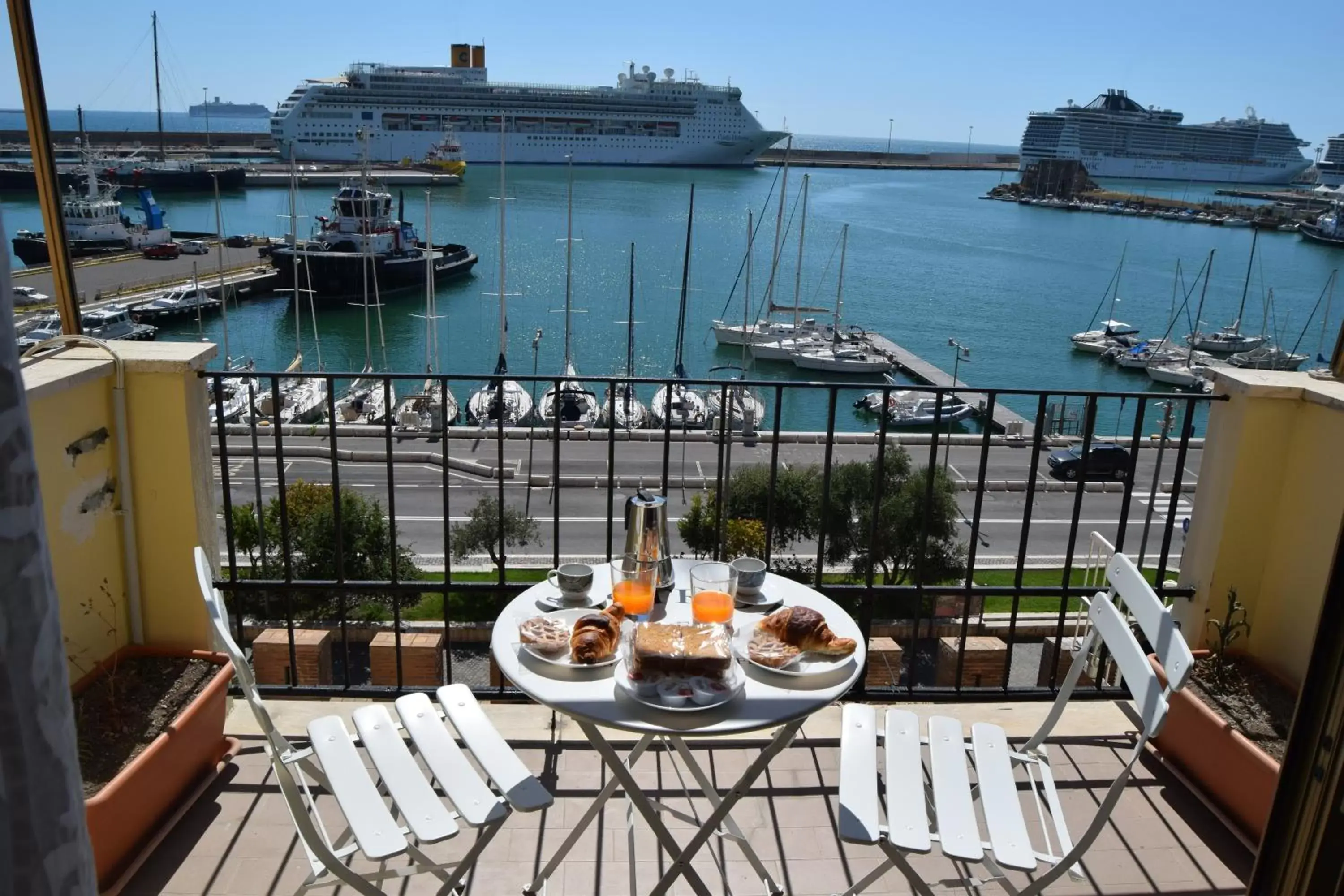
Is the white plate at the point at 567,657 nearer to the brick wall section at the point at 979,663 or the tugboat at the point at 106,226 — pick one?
the brick wall section at the point at 979,663

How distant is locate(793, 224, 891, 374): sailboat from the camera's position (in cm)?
2752

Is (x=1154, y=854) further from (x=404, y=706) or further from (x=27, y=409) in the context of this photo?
(x=27, y=409)

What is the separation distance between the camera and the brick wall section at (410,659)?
20.0ft

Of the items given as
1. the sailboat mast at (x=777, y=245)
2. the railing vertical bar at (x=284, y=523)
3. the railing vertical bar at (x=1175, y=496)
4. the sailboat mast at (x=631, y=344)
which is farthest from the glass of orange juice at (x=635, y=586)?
the sailboat mast at (x=777, y=245)

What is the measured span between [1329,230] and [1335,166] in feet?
102

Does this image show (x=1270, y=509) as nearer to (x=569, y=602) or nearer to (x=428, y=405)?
(x=569, y=602)

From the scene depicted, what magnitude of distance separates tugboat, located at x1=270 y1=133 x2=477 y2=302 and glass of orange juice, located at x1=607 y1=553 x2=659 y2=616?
104 ft

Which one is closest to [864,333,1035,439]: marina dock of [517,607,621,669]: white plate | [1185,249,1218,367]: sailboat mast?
[1185,249,1218,367]: sailboat mast

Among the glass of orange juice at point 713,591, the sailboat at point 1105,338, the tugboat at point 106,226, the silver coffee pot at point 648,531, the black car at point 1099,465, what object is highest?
the silver coffee pot at point 648,531

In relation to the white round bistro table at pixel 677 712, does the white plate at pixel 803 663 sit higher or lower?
higher

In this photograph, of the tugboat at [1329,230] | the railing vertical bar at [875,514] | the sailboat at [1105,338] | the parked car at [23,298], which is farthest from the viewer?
the tugboat at [1329,230]

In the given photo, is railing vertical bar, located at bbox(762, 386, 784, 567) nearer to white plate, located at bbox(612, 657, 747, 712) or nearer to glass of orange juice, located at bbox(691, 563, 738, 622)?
glass of orange juice, located at bbox(691, 563, 738, 622)

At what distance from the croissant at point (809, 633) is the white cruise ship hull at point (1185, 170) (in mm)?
85500

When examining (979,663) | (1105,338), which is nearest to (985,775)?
(979,663)
